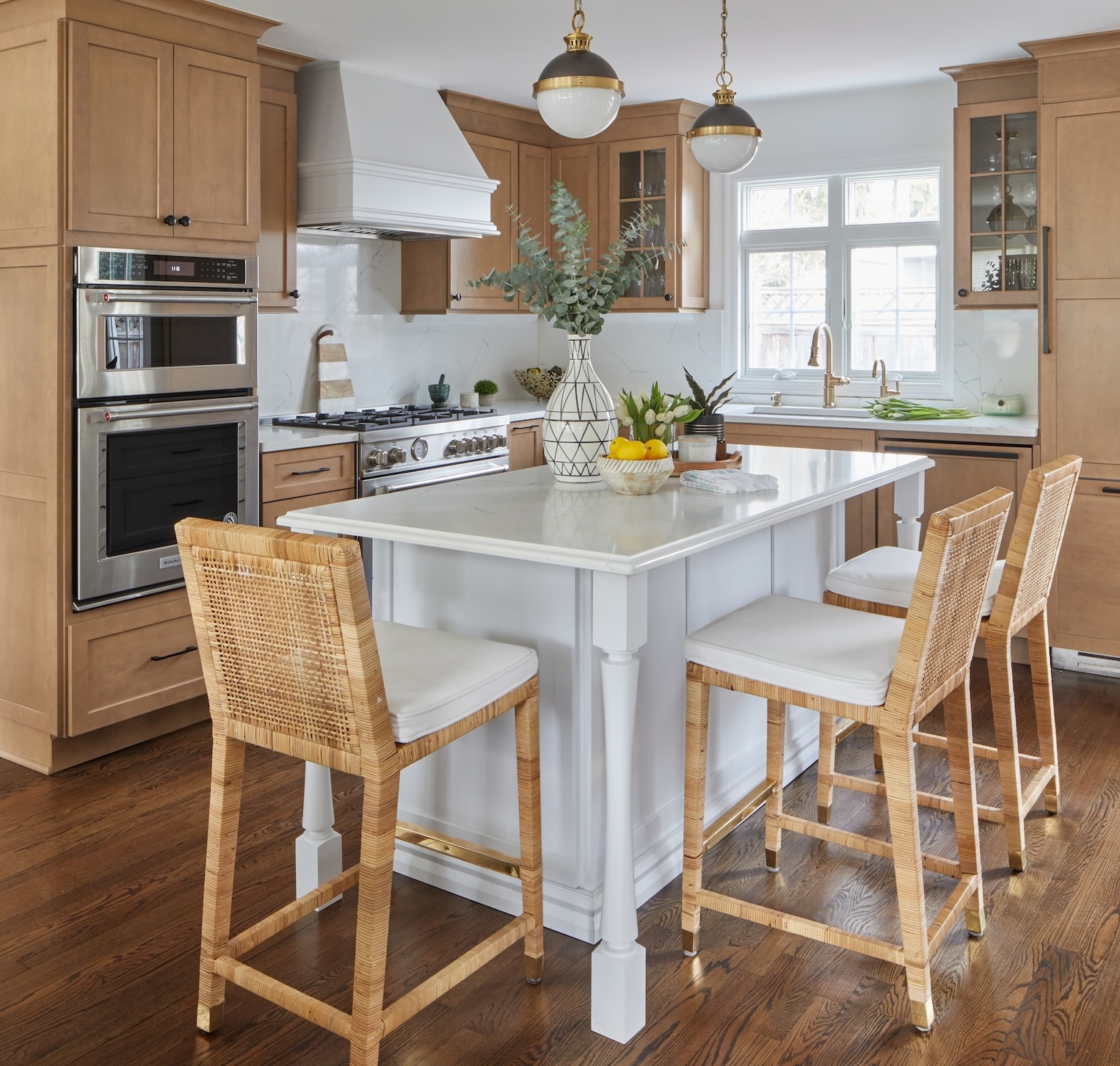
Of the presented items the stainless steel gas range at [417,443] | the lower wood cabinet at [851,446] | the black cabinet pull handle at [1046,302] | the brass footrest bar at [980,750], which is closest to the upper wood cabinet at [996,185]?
the black cabinet pull handle at [1046,302]

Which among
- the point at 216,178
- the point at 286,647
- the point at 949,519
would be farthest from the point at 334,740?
the point at 216,178

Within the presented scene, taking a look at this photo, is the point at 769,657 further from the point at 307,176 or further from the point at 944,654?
the point at 307,176

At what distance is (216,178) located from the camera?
3754 mm

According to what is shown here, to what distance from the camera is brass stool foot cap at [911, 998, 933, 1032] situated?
215 cm

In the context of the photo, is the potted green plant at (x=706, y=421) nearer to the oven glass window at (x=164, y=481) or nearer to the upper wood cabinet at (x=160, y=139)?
the oven glass window at (x=164, y=481)

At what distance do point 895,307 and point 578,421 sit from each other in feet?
10.3

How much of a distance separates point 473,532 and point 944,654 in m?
0.98

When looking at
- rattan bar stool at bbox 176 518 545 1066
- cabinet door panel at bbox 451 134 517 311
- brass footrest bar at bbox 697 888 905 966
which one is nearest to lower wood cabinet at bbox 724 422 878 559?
cabinet door panel at bbox 451 134 517 311

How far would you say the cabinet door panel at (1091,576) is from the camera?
430cm

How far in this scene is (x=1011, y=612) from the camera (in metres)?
2.71

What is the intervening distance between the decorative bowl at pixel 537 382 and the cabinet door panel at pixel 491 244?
48cm

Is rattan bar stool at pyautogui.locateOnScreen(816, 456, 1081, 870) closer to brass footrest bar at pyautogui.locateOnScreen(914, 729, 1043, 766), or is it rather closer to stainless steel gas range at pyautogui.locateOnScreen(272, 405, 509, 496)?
brass footrest bar at pyautogui.locateOnScreen(914, 729, 1043, 766)

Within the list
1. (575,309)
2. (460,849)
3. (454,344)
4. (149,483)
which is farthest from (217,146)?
(460,849)

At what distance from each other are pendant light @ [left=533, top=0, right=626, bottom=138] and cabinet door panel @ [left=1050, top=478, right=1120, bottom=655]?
8.83 feet
